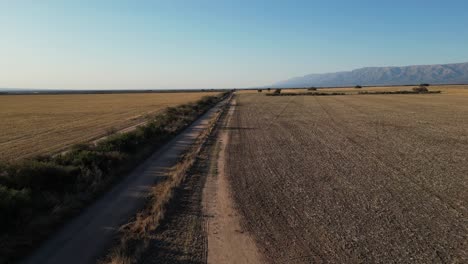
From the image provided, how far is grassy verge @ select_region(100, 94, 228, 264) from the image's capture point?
6207 millimetres

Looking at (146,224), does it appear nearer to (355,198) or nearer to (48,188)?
(48,188)

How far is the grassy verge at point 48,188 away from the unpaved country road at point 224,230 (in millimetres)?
3564

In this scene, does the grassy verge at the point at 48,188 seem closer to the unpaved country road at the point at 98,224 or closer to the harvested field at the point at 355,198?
the unpaved country road at the point at 98,224

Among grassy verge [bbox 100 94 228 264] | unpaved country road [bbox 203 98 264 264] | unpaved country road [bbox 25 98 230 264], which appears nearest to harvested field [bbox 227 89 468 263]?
unpaved country road [bbox 203 98 264 264]

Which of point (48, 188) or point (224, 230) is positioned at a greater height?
point (48, 188)

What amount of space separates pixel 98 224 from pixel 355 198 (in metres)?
7.03

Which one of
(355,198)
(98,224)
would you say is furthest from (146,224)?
(355,198)

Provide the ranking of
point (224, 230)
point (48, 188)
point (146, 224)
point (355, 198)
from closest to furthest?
point (224, 230) → point (146, 224) → point (355, 198) → point (48, 188)

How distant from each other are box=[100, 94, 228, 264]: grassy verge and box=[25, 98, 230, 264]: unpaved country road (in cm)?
28

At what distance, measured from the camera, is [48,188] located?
9602 mm

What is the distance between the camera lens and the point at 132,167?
43.6 feet

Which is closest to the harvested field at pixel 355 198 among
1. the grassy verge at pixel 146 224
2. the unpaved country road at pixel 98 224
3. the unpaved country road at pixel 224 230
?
the unpaved country road at pixel 224 230

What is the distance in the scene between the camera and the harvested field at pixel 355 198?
6.37 m

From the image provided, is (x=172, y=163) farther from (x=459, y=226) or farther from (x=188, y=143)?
(x=459, y=226)
